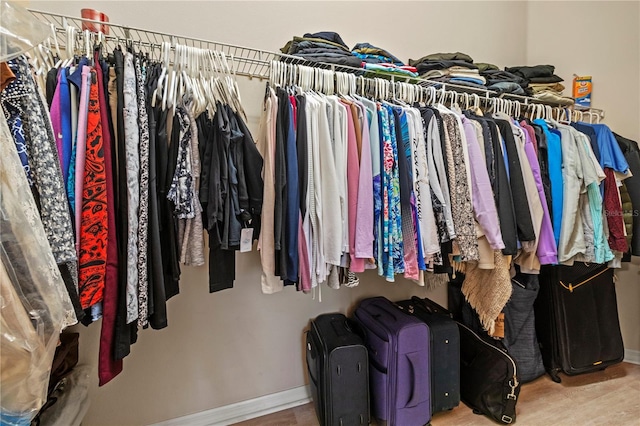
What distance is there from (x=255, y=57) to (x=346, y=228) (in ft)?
3.21

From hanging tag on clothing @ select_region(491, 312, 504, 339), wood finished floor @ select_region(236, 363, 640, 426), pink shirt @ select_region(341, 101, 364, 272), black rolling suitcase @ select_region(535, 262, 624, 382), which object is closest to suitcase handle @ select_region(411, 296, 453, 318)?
hanging tag on clothing @ select_region(491, 312, 504, 339)

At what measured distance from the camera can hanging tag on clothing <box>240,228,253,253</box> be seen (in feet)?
3.36

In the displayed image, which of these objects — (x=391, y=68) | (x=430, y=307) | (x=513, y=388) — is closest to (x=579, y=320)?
(x=513, y=388)

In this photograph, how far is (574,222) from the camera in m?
1.44

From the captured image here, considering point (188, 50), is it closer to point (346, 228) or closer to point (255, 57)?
point (255, 57)

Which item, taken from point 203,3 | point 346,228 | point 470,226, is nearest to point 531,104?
point 470,226

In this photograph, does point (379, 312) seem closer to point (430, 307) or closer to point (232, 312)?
point (430, 307)

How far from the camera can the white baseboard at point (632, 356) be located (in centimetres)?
202

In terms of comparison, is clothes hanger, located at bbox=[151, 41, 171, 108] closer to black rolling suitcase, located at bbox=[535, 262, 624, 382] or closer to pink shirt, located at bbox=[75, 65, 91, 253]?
pink shirt, located at bbox=[75, 65, 91, 253]

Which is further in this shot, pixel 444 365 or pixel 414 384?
pixel 444 365

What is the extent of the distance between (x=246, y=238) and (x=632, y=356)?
2.70 metres

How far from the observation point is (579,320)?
6.03 ft

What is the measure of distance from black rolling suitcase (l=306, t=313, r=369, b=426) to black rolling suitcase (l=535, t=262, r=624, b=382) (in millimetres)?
1300

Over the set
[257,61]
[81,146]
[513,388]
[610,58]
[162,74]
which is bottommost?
[513,388]
